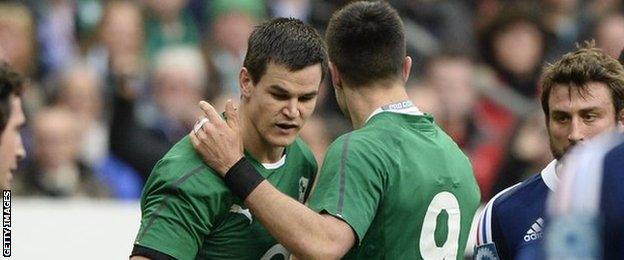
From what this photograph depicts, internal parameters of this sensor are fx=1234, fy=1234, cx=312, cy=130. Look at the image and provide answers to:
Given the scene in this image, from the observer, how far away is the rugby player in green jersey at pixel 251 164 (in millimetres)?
3924

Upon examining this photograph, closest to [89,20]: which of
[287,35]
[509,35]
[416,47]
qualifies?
[416,47]

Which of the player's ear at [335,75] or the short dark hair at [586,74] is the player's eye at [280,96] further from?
the short dark hair at [586,74]

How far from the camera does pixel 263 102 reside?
13.3 feet

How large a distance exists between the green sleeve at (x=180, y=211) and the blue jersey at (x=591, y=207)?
176cm

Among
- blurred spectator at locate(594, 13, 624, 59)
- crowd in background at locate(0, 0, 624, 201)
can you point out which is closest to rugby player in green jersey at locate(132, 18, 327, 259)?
crowd in background at locate(0, 0, 624, 201)

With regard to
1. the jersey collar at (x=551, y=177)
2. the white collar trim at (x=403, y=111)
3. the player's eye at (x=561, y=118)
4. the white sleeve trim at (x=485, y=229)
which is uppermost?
the white collar trim at (x=403, y=111)

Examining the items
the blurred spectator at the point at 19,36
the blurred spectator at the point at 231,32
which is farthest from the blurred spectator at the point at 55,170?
the blurred spectator at the point at 231,32

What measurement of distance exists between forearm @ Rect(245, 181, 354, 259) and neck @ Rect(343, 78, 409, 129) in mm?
445

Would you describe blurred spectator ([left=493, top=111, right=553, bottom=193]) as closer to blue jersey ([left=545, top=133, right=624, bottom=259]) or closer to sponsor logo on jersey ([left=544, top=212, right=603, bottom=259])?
blue jersey ([left=545, top=133, right=624, bottom=259])

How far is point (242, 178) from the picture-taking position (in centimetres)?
390

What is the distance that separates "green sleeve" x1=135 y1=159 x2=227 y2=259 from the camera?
12.8 feet

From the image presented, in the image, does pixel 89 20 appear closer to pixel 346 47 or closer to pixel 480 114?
pixel 480 114

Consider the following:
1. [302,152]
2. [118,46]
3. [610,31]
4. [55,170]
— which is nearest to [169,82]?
[118,46]

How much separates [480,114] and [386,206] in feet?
17.0
